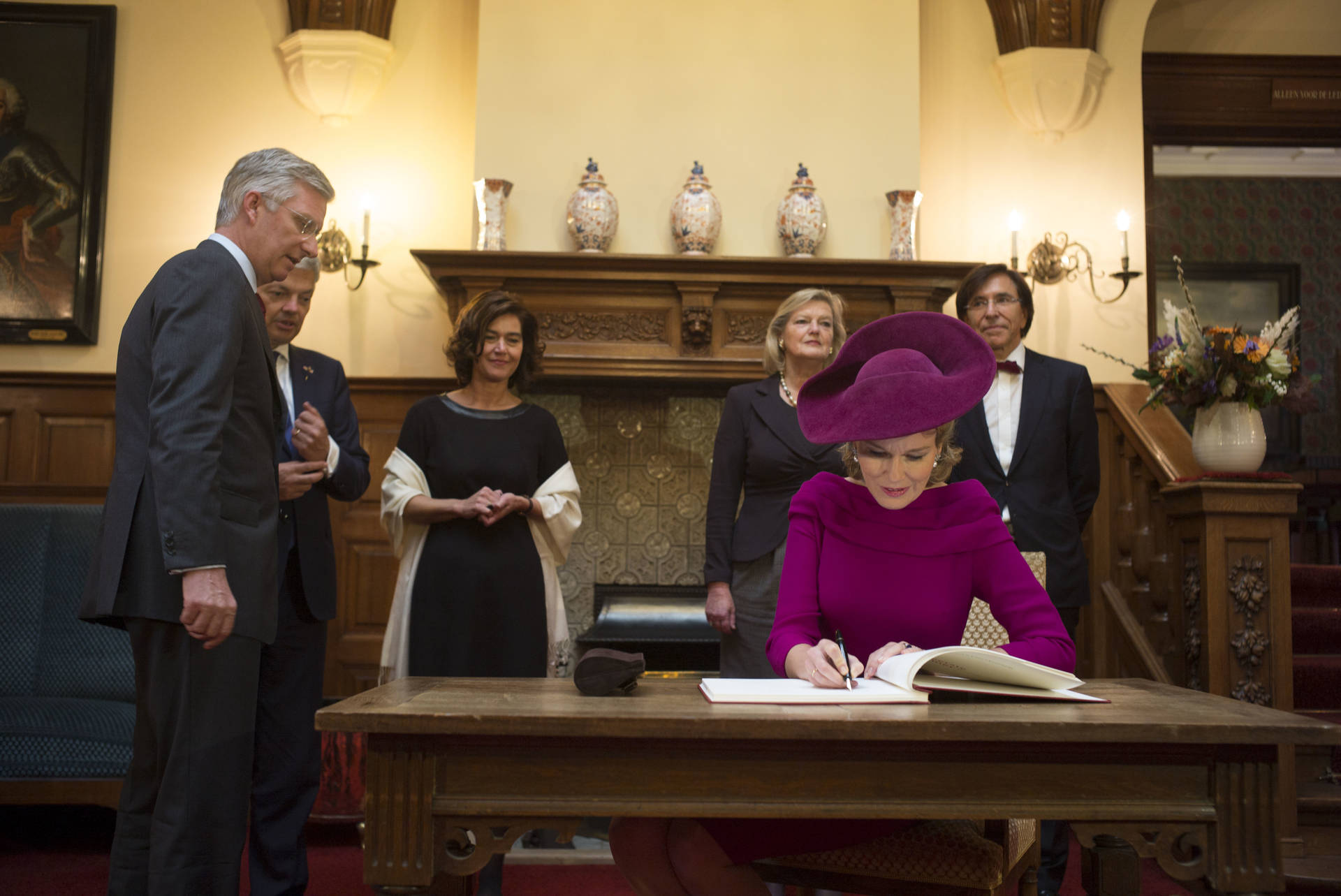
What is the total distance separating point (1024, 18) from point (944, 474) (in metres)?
3.99

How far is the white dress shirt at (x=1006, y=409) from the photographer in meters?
3.01

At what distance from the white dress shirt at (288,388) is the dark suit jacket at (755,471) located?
3.23 ft

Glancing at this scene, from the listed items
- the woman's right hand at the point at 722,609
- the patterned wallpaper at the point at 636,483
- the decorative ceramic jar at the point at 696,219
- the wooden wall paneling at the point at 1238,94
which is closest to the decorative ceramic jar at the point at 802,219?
the decorative ceramic jar at the point at 696,219

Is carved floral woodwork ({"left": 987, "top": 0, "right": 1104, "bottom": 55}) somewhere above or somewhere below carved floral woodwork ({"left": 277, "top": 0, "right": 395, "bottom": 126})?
above

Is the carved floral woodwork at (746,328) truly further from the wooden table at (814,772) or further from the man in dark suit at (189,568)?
the wooden table at (814,772)

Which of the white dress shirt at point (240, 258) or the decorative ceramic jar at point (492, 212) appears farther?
the decorative ceramic jar at point (492, 212)

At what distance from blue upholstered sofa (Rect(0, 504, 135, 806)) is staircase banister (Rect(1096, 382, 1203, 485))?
3.50 m

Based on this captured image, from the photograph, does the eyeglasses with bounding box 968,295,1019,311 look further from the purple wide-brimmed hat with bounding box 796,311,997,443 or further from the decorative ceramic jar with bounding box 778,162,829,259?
the decorative ceramic jar with bounding box 778,162,829,259

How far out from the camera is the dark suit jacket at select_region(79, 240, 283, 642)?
173cm

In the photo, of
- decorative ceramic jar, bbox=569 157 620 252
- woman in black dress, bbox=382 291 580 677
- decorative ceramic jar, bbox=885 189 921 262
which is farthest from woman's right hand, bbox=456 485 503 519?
decorative ceramic jar, bbox=885 189 921 262

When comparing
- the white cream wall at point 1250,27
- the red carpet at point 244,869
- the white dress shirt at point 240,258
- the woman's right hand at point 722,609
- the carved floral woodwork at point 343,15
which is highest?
the white cream wall at point 1250,27

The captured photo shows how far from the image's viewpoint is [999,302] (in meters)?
3.06

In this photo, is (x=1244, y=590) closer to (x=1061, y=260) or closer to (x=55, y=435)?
(x=1061, y=260)

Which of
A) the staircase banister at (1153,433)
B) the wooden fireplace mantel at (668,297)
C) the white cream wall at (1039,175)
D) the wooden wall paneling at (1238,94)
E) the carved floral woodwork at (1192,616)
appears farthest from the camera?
the wooden wall paneling at (1238,94)
